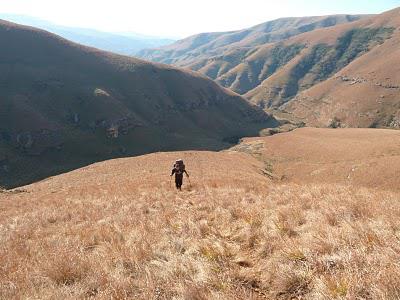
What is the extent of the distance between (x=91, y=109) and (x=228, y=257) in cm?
10236

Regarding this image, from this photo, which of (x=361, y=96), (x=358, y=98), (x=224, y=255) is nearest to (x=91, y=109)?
(x=224, y=255)

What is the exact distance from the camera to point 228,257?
668 cm

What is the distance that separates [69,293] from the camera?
18.2 ft

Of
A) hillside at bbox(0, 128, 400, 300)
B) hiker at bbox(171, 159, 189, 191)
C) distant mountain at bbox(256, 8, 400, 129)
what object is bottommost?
distant mountain at bbox(256, 8, 400, 129)

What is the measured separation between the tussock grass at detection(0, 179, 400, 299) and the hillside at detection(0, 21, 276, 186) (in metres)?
68.1

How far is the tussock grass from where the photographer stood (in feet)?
16.7

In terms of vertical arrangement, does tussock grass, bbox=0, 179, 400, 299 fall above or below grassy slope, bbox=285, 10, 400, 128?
above

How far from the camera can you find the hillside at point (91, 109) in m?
86.3

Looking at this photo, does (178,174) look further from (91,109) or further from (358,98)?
(358,98)

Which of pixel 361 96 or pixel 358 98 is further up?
pixel 361 96

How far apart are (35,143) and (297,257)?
8953cm

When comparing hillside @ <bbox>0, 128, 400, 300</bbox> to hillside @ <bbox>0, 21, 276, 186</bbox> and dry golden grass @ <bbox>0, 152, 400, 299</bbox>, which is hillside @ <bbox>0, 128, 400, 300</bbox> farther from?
hillside @ <bbox>0, 21, 276, 186</bbox>

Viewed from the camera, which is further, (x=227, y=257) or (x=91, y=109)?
(x=91, y=109)

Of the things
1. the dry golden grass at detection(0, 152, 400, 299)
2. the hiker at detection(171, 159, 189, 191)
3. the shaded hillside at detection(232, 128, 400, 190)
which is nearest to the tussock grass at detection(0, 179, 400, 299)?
the dry golden grass at detection(0, 152, 400, 299)
